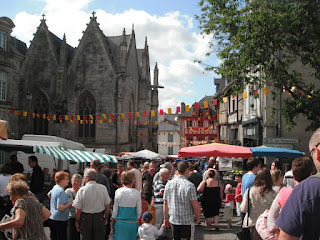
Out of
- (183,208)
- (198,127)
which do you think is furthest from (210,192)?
(198,127)

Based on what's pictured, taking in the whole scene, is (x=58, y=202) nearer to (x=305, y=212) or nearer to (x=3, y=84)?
(x=305, y=212)

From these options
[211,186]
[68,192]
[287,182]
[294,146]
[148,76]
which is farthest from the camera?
[148,76]

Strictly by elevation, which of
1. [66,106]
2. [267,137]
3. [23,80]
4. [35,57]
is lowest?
[267,137]

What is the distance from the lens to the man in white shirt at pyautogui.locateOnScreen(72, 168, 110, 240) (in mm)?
5660

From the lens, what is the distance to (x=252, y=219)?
5.05 metres

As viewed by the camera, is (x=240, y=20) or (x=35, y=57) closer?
(x=240, y=20)

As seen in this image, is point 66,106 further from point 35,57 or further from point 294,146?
point 294,146

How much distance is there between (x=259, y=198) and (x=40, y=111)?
25.7 metres

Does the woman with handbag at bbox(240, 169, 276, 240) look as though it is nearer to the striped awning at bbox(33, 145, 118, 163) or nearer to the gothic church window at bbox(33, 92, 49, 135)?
the striped awning at bbox(33, 145, 118, 163)

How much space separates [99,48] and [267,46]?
1883 cm

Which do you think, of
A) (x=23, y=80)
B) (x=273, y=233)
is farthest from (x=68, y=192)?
(x=23, y=80)

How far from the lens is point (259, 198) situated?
16.5 feet

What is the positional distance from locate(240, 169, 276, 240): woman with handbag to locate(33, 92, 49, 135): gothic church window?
25.4m

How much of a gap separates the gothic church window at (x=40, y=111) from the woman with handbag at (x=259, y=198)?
25352mm
